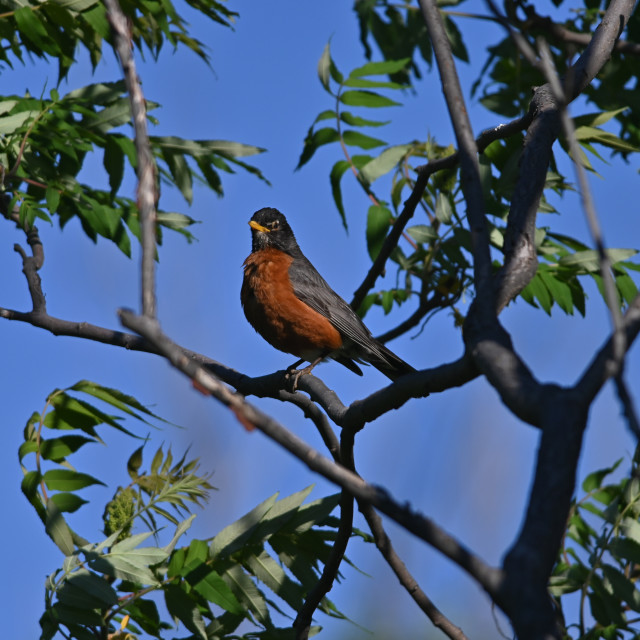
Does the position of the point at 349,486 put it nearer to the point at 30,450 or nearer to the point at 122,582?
the point at 122,582

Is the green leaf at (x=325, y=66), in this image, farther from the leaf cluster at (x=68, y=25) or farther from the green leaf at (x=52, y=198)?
the green leaf at (x=52, y=198)

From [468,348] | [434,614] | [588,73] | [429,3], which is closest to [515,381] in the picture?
[468,348]

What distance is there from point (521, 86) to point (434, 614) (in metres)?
3.89

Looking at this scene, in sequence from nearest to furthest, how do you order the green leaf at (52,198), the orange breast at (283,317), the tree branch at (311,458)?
the tree branch at (311,458) → the green leaf at (52,198) → the orange breast at (283,317)

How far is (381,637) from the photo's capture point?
11.9 ft

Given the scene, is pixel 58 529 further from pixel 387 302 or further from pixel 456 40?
pixel 456 40

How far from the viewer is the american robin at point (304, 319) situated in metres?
6.02

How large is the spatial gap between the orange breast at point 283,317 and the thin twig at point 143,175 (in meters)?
4.27

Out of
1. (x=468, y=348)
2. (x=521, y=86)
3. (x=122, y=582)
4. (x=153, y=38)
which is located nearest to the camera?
(x=468, y=348)

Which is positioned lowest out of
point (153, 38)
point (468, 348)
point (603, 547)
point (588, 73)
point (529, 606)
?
point (529, 606)

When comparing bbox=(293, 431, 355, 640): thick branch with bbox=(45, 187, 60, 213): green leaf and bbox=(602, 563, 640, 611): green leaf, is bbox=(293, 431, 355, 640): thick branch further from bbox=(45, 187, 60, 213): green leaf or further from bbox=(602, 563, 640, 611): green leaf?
bbox=(45, 187, 60, 213): green leaf

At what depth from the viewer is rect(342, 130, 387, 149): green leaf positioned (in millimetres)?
5117

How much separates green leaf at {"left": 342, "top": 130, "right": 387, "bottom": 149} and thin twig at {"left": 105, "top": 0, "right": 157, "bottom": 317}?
340cm

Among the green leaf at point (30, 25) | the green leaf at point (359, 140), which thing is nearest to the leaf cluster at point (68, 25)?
the green leaf at point (30, 25)
